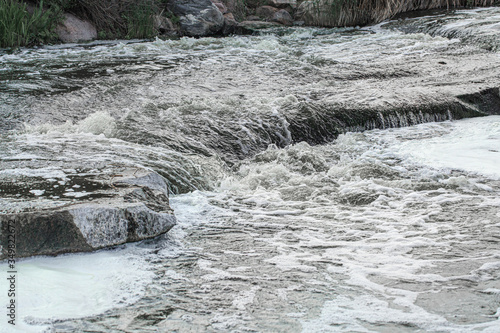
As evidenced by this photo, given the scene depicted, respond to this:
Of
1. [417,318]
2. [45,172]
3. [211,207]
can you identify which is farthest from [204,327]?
[45,172]

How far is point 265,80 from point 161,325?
491 centimetres

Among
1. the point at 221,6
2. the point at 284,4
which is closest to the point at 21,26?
the point at 221,6

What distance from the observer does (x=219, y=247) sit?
2742mm

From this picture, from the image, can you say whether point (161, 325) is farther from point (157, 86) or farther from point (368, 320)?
point (157, 86)

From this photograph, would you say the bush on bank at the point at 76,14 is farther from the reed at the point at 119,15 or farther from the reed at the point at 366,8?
the reed at the point at 366,8

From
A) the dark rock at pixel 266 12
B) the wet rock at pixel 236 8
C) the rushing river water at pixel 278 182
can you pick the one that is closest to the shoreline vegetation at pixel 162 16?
the wet rock at pixel 236 8

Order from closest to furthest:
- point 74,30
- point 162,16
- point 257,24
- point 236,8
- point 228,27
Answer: point 74,30
point 162,16
point 228,27
point 257,24
point 236,8

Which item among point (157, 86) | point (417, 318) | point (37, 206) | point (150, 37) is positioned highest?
point (150, 37)

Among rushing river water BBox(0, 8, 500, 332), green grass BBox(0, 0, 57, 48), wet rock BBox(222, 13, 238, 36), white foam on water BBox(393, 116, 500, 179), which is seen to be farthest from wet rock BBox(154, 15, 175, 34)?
white foam on water BBox(393, 116, 500, 179)

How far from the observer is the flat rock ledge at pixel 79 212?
246cm

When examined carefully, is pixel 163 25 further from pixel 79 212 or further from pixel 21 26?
pixel 79 212

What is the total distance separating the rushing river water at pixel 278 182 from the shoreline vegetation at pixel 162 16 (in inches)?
51.3

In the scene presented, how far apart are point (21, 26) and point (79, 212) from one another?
7.33 m

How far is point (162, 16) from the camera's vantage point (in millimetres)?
11672
